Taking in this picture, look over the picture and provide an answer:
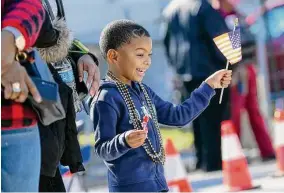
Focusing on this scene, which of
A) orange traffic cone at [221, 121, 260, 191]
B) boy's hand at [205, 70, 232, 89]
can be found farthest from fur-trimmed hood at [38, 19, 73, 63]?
orange traffic cone at [221, 121, 260, 191]

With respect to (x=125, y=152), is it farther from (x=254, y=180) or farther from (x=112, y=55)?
(x=254, y=180)

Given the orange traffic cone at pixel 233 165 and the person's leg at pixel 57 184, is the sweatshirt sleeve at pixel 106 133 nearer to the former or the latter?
the person's leg at pixel 57 184


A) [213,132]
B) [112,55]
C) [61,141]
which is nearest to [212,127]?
[213,132]

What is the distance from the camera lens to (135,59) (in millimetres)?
3955

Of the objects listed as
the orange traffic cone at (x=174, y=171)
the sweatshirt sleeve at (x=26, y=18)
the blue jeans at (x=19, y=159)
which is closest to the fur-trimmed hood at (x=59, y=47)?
the sweatshirt sleeve at (x=26, y=18)

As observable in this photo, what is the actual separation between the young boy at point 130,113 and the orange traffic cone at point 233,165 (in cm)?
260

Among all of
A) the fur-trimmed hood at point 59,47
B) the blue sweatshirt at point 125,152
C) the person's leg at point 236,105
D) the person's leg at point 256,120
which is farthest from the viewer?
the person's leg at point 236,105

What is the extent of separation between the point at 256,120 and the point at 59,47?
18.6 ft

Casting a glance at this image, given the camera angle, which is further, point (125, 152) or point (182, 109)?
point (182, 109)

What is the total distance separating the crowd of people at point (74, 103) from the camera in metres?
2.82

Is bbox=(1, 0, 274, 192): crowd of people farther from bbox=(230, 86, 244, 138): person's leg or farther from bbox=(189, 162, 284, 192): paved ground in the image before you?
bbox=(230, 86, 244, 138): person's leg

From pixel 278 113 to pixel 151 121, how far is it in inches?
136

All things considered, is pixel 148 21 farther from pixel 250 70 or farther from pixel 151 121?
pixel 151 121

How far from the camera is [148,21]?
9812mm
